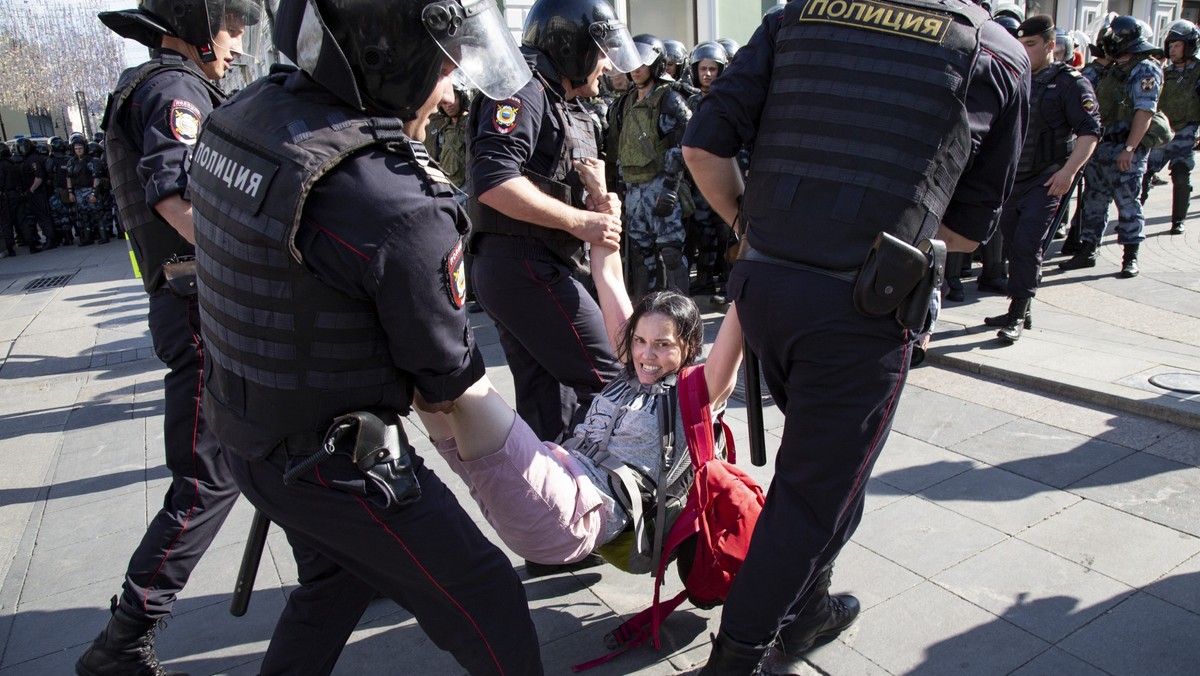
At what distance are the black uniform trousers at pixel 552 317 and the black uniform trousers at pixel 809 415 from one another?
3.13 feet

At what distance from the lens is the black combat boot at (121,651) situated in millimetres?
2516

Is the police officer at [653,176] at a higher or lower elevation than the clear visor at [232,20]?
lower

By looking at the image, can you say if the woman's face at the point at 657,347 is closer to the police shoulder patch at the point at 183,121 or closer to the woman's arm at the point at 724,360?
the woman's arm at the point at 724,360

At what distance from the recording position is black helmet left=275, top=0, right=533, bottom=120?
158 centimetres

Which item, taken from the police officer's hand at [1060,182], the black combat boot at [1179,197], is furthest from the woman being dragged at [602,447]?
the black combat boot at [1179,197]

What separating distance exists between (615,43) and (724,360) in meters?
1.44

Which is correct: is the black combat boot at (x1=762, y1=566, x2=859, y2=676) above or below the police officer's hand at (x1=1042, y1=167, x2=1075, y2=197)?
below

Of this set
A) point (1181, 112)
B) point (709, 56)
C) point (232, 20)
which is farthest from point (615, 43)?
point (1181, 112)

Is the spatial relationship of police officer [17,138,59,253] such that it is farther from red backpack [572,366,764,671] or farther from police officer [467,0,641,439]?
red backpack [572,366,764,671]

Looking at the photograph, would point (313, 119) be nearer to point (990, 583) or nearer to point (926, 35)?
point (926, 35)

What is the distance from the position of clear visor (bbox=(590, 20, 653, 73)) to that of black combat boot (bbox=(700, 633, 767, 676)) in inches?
81.9

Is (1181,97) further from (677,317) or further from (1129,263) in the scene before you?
(677,317)

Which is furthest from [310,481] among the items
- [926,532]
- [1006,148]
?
[926,532]

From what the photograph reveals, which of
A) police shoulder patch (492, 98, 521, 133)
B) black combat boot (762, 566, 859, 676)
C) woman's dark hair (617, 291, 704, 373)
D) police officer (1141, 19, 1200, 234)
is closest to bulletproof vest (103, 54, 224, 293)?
police shoulder patch (492, 98, 521, 133)
